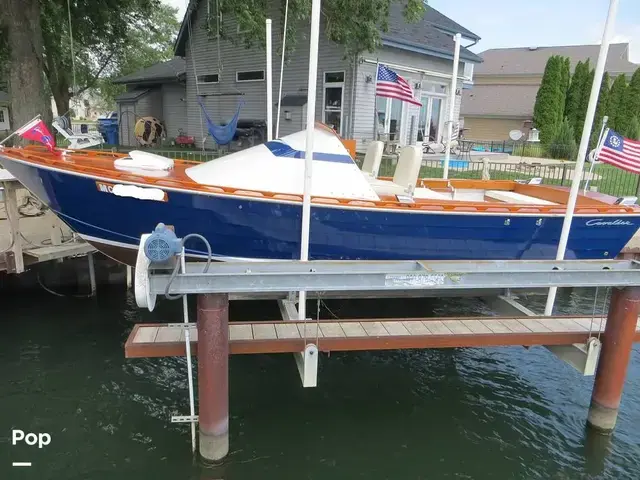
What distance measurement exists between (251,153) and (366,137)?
1026cm

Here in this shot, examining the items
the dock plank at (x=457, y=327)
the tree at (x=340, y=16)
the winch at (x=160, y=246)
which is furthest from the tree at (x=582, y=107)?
the winch at (x=160, y=246)

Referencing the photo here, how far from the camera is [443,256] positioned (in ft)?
22.5

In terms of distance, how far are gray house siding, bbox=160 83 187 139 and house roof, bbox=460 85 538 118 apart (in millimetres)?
17088

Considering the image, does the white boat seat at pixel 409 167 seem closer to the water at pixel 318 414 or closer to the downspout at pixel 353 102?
the water at pixel 318 414

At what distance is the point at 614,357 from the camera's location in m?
5.01

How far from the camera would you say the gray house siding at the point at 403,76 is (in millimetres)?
15992

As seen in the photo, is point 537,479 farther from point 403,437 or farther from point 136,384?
point 136,384

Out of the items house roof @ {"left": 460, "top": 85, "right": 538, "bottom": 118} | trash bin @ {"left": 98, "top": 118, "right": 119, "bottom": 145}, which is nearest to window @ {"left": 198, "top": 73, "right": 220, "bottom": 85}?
trash bin @ {"left": 98, "top": 118, "right": 119, "bottom": 145}

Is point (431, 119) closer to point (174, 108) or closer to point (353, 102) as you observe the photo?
point (353, 102)

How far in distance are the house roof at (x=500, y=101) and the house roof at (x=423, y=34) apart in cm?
1100

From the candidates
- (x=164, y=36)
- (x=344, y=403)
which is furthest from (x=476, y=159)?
(x=164, y=36)

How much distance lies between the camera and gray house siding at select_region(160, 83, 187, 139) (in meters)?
22.4

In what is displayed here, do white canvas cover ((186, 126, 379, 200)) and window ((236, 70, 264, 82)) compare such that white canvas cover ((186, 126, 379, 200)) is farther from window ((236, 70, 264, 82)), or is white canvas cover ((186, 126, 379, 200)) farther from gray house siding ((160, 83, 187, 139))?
gray house siding ((160, 83, 187, 139))

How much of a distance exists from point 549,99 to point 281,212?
72.8 ft
